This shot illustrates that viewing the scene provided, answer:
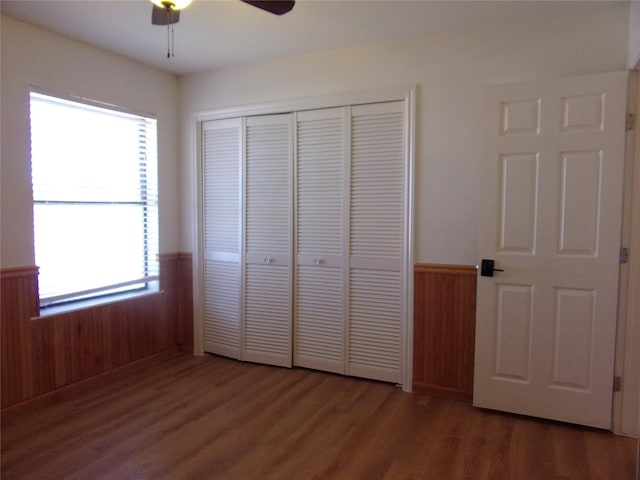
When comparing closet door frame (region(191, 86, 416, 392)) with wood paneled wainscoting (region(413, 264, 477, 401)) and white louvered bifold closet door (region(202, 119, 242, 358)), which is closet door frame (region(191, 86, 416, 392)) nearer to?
wood paneled wainscoting (region(413, 264, 477, 401))

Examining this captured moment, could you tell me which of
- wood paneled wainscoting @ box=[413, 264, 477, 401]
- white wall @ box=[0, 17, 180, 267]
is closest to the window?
white wall @ box=[0, 17, 180, 267]

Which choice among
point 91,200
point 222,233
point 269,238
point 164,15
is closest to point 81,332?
point 91,200

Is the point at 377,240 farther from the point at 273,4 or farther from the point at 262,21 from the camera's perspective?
the point at 273,4

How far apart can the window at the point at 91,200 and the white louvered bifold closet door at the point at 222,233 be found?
466mm

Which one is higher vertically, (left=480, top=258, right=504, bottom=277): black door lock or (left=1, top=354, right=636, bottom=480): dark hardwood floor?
(left=480, top=258, right=504, bottom=277): black door lock

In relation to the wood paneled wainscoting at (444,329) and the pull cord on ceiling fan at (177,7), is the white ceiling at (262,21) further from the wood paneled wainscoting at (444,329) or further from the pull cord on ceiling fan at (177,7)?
the wood paneled wainscoting at (444,329)

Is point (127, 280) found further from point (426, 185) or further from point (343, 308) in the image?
point (426, 185)

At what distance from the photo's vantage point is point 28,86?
2.84 meters

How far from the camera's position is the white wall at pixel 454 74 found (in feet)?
8.71

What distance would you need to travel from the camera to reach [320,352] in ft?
11.5

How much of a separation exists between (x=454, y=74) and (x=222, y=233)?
228 cm

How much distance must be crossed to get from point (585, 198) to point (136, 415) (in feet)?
10.2

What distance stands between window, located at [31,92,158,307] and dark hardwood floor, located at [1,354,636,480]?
2.87 ft

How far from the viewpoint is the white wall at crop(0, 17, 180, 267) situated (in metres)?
2.73
